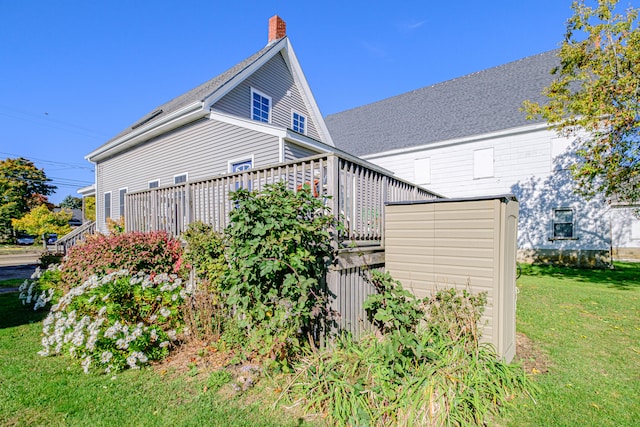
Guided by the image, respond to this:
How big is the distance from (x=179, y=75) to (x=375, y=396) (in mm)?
17242

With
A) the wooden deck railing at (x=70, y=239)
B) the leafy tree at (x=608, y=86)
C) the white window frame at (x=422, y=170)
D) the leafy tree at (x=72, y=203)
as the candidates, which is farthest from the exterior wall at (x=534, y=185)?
the leafy tree at (x=72, y=203)

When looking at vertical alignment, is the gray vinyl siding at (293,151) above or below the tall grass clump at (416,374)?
above

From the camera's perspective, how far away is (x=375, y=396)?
249 centimetres

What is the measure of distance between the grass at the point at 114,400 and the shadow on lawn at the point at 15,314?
78.9 inches

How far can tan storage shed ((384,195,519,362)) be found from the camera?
3146mm

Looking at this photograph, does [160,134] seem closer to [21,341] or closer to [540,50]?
[21,341]

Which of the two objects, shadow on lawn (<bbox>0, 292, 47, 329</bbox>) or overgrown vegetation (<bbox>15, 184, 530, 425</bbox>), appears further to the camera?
shadow on lawn (<bbox>0, 292, 47, 329</bbox>)

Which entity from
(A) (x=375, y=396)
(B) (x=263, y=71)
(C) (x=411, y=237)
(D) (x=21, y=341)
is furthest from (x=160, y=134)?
(A) (x=375, y=396)

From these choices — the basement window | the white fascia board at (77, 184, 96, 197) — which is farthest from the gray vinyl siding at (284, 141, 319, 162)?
the white fascia board at (77, 184, 96, 197)

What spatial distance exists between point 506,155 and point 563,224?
11.5 ft

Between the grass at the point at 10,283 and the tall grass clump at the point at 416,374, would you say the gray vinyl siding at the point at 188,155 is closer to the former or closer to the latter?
the grass at the point at 10,283

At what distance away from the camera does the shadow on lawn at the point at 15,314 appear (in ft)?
16.6

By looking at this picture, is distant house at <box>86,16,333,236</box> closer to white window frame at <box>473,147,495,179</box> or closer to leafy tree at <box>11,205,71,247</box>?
white window frame at <box>473,147,495,179</box>

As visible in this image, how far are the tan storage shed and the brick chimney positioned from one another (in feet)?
35.4
